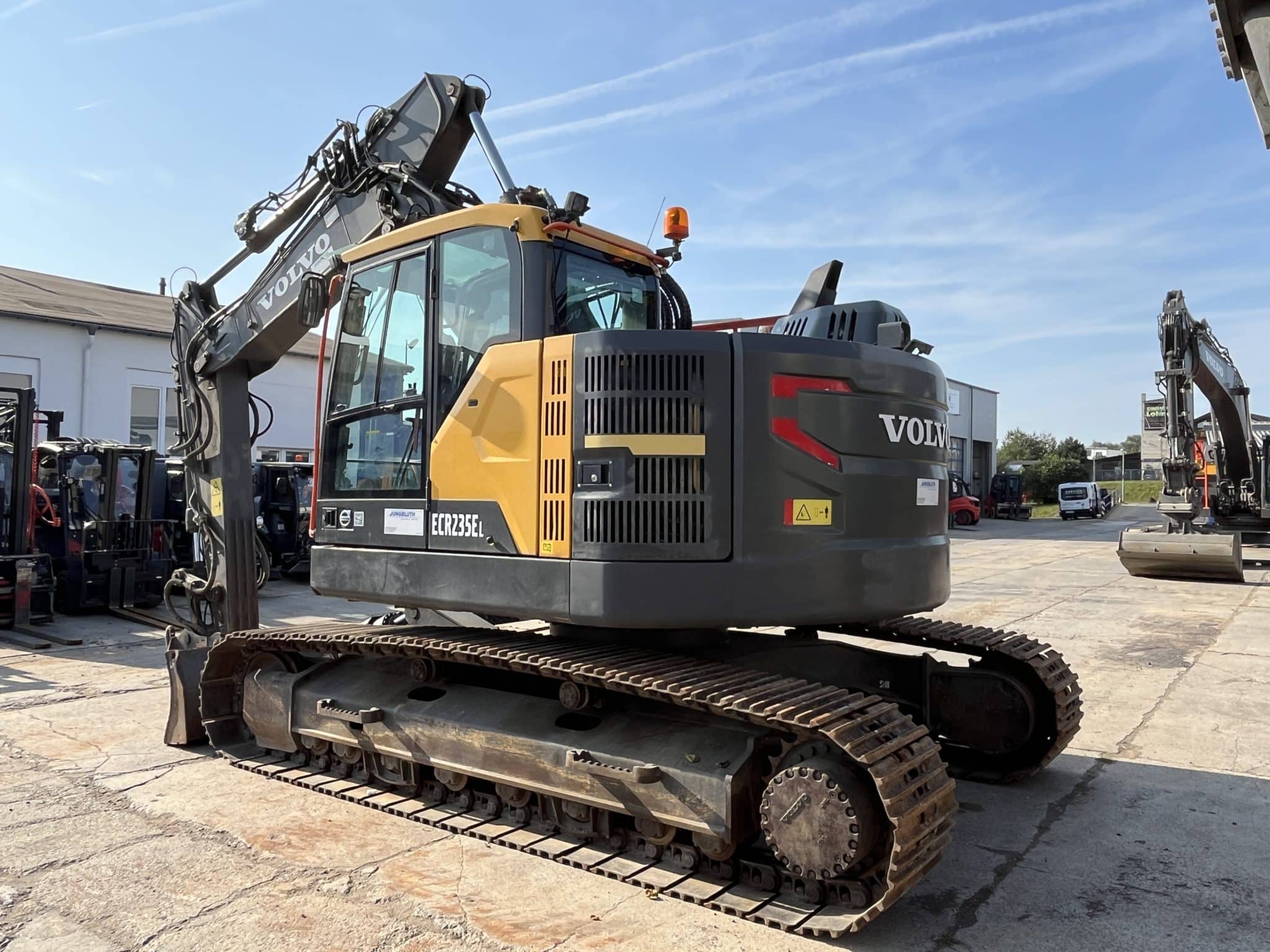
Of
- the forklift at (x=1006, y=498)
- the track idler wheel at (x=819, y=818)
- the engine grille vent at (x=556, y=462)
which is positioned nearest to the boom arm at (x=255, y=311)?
the engine grille vent at (x=556, y=462)

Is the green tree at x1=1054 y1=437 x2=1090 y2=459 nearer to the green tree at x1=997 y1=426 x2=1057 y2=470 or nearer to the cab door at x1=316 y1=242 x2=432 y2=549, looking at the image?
the green tree at x1=997 y1=426 x2=1057 y2=470

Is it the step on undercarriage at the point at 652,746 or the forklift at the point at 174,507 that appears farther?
the forklift at the point at 174,507

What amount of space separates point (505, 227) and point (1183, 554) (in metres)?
15.4

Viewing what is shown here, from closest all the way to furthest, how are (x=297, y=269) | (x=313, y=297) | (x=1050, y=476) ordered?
(x=313, y=297) → (x=297, y=269) → (x=1050, y=476)

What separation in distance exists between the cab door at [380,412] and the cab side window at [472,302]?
→ 107mm

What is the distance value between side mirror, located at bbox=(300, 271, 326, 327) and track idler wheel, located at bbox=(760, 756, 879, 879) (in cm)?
368

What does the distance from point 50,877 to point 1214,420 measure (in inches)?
857

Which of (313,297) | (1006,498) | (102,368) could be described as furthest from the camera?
(1006,498)

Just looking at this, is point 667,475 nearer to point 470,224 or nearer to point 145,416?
point 470,224

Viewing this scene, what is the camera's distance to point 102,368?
2309 centimetres

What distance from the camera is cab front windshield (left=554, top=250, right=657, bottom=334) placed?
4.78 m

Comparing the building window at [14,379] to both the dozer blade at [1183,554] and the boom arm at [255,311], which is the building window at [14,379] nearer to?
the boom arm at [255,311]

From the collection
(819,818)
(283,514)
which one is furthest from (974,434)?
(819,818)

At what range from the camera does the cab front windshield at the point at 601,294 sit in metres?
4.78
